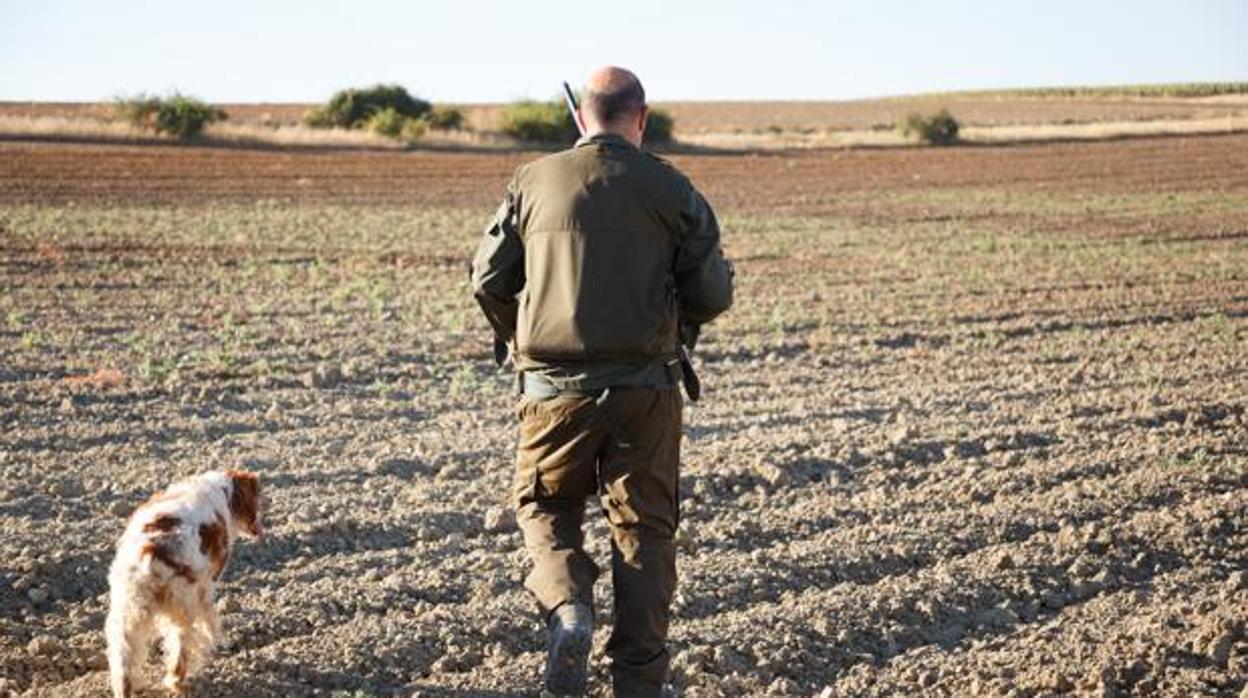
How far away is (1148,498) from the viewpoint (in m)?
8.62

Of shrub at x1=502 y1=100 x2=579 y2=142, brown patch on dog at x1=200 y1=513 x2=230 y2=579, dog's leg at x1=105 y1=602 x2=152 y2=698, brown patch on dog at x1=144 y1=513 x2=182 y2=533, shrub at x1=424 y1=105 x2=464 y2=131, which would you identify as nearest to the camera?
dog's leg at x1=105 y1=602 x2=152 y2=698

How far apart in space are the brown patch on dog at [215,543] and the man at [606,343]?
1.22m

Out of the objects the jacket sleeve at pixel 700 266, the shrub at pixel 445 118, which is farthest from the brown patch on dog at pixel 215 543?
the shrub at pixel 445 118

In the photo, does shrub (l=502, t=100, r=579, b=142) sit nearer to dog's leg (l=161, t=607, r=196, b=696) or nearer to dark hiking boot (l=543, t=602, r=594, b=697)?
dog's leg (l=161, t=607, r=196, b=696)

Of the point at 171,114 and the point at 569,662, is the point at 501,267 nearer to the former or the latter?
the point at 569,662

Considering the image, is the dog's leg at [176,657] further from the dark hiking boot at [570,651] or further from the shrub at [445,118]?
the shrub at [445,118]

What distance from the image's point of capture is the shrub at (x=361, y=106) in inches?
2032

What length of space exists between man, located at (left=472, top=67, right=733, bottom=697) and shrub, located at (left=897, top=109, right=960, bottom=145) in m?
47.9

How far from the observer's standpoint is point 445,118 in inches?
2016

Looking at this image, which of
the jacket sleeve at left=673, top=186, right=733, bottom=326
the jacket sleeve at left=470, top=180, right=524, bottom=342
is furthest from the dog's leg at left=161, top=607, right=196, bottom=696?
the jacket sleeve at left=673, top=186, right=733, bottom=326

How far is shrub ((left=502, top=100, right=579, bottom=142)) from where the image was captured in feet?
161

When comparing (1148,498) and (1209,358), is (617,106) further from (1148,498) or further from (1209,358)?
(1209,358)

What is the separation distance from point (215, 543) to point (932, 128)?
4862 centimetres

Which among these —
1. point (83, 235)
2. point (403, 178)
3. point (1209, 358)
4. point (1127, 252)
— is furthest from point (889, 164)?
point (1209, 358)
